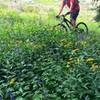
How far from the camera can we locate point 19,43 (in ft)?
39.2

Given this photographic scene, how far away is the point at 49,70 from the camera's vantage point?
9.48 meters

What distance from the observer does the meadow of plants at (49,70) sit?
338 inches

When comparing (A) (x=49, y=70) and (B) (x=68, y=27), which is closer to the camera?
(A) (x=49, y=70)

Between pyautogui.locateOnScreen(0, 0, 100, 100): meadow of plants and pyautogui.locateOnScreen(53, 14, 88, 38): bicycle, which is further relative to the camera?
pyautogui.locateOnScreen(53, 14, 88, 38): bicycle

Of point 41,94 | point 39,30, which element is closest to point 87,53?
point 41,94

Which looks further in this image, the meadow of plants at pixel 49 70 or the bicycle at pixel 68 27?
the bicycle at pixel 68 27

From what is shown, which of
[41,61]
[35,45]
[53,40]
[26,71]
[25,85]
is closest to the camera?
[25,85]

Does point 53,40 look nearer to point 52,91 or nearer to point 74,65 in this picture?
point 74,65

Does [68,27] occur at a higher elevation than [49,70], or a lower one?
higher

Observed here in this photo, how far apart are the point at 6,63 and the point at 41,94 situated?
78.2 inches

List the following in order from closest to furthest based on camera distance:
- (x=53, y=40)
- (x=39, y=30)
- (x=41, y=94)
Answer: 1. (x=41, y=94)
2. (x=53, y=40)
3. (x=39, y=30)

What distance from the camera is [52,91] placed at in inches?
348

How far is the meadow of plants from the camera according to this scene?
8.59 metres

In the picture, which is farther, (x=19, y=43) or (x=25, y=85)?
(x=19, y=43)
